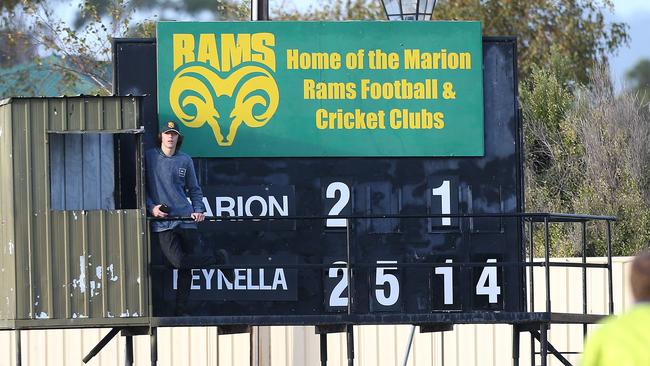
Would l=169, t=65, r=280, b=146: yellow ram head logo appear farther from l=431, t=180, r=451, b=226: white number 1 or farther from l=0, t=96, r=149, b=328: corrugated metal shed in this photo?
l=431, t=180, r=451, b=226: white number 1

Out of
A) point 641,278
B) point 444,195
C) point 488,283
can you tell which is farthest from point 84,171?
point 641,278

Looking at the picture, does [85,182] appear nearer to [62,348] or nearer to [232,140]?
[232,140]

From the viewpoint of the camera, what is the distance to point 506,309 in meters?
14.4

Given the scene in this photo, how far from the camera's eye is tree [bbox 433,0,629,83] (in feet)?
134

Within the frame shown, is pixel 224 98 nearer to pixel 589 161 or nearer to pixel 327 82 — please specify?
pixel 327 82

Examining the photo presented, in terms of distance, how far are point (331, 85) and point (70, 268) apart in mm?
3072

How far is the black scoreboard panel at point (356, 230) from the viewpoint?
14.2 metres

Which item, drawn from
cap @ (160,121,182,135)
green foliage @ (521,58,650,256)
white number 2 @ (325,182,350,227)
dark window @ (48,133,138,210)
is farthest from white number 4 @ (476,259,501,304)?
green foliage @ (521,58,650,256)

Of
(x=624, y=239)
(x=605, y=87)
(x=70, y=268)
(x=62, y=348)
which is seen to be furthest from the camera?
(x=605, y=87)

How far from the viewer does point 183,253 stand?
1380cm

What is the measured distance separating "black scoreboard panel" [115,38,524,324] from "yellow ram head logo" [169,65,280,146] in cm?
29

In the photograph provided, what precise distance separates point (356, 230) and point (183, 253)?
1.72m

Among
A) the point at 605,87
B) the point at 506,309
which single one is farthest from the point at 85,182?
the point at 605,87

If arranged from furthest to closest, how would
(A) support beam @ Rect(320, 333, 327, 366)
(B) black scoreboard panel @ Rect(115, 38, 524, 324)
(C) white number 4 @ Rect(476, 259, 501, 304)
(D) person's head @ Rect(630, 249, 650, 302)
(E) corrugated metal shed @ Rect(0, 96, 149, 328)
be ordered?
(C) white number 4 @ Rect(476, 259, 501, 304)
(B) black scoreboard panel @ Rect(115, 38, 524, 324)
(A) support beam @ Rect(320, 333, 327, 366)
(E) corrugated metal shed @ Rect(0, 96, 149, 328)
(D) person's head @ Rect(630, 249, 650, 302)
